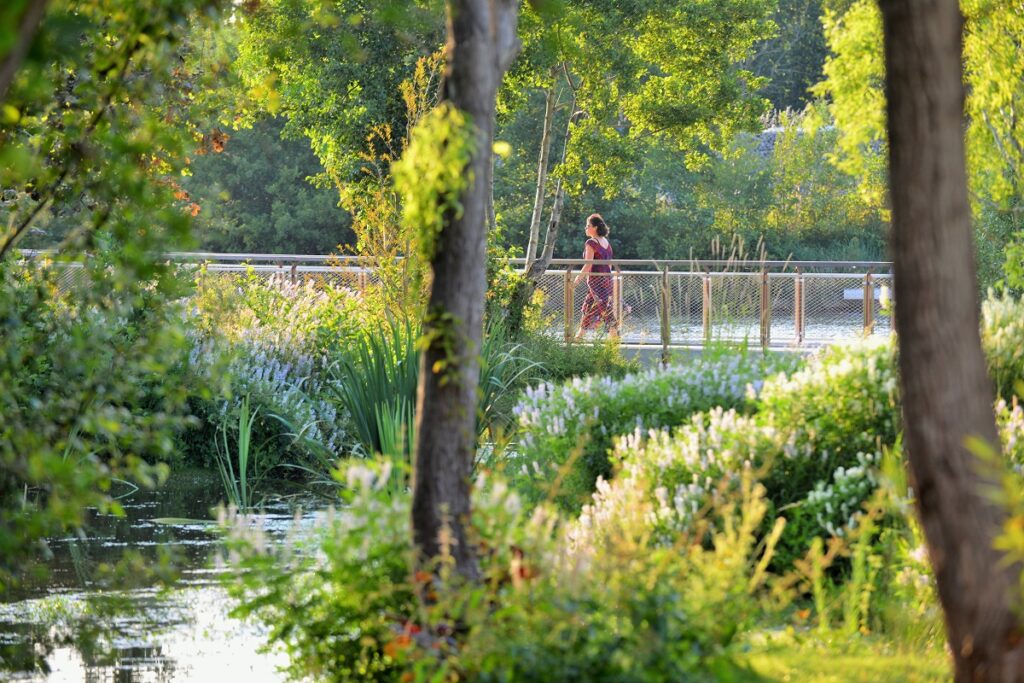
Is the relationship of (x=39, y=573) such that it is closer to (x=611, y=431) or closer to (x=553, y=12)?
(x=611, y=431)

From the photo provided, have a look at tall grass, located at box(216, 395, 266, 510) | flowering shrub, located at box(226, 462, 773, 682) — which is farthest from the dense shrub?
tall grass, located at box(216, 395, 266, 510)

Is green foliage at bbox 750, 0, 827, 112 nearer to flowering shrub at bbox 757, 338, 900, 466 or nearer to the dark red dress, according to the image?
the dark red dress

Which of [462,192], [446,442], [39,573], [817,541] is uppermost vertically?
[462,192]

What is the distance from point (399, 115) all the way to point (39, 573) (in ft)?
44.5

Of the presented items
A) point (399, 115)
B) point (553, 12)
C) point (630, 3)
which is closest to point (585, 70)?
point (630, 3)

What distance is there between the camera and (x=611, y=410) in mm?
8469

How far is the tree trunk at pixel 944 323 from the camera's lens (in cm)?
383

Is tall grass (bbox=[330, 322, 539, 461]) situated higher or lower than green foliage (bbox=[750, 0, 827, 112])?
lower

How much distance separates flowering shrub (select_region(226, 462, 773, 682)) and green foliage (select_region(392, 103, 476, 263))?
0.81 m

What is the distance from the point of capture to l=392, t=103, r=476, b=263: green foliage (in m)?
4.22

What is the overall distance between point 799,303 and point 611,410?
12450 millimetres

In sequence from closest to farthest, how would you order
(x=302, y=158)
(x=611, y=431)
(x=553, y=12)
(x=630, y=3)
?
1. (x=553, y=12)
2. (x=611, y=431)
3. (x=630, y=3)
4. (x=302, y=158)

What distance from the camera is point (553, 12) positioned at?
4.85m

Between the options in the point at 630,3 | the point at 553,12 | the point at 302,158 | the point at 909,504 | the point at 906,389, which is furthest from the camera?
the point at 302,158
